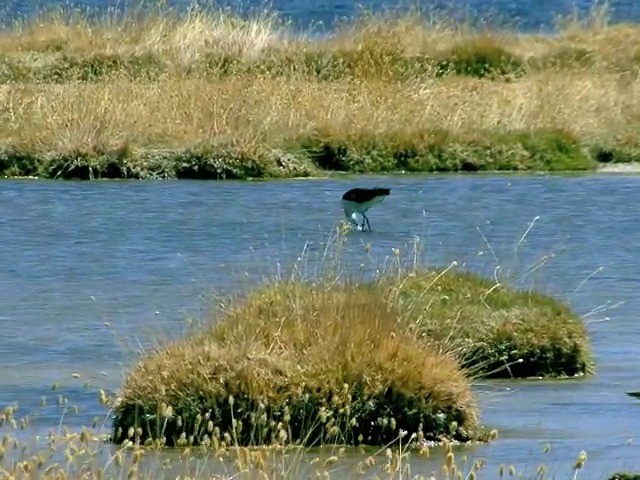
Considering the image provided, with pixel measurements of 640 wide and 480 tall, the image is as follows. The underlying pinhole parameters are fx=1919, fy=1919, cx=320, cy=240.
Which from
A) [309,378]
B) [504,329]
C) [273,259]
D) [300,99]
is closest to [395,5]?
[300,99]

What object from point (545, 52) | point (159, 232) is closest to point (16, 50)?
point (545, 52)

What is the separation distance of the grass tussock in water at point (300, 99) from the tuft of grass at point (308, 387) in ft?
44.2

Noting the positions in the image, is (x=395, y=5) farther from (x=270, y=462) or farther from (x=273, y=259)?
(x=270, y=462)

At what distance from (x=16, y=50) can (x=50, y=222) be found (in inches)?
502

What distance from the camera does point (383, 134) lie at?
960 inches

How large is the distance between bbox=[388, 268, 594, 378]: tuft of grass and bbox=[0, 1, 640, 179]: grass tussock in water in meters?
11.5

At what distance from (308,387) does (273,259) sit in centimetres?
758

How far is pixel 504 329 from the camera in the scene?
11.8 meters

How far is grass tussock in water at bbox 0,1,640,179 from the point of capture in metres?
23.6

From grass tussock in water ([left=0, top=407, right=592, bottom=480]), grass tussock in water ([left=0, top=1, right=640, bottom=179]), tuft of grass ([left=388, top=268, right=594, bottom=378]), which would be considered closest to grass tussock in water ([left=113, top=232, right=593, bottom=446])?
grass tussock in water ([left=0, top=407, right=592, bottom=480])

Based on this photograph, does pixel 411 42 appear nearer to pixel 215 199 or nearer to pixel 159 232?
pixel 215 199

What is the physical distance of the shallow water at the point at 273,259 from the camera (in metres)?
10.6

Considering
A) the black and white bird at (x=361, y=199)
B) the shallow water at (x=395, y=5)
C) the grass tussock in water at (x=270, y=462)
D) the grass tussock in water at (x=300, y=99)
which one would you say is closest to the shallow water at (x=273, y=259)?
the grass tussock in water at (x=270, y=462)

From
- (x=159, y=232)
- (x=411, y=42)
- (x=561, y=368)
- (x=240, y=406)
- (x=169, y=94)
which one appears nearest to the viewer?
(x=240, y=406)
